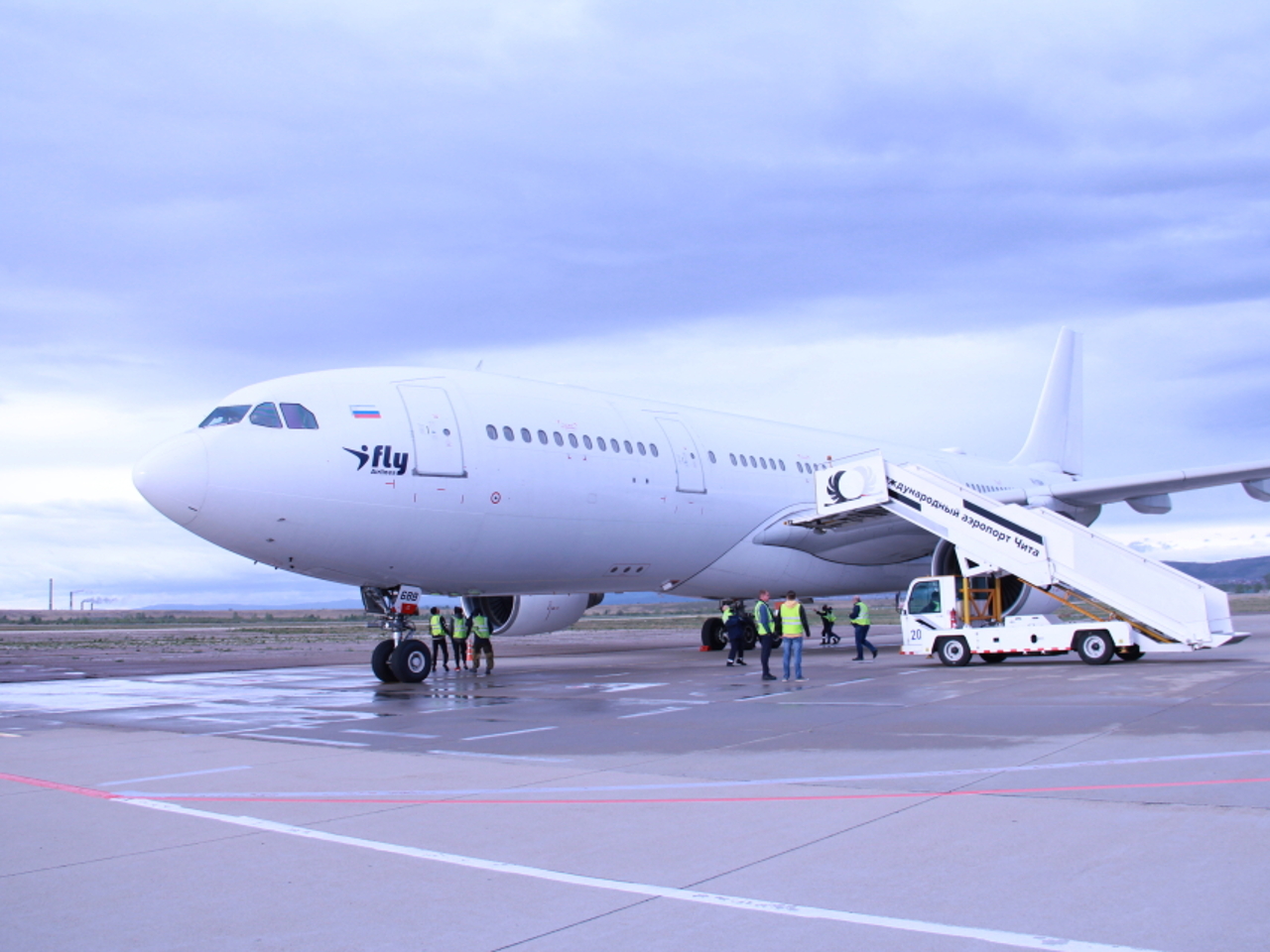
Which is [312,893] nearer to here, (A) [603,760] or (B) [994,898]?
(B) [994,898]

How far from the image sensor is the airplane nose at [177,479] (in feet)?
45.3

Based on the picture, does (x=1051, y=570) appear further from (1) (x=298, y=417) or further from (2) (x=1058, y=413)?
(2) (x=1058, y=413)

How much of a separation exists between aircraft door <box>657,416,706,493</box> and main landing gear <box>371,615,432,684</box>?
5465 millimetres

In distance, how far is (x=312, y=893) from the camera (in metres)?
4.65

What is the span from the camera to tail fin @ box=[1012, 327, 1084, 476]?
34.9 meters

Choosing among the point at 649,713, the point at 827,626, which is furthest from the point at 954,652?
the point at 827,626

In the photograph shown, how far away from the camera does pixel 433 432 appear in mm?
15602

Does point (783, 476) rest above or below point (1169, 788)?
above

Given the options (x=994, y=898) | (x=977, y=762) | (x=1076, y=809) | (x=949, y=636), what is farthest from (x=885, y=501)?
(x=994, y=898)

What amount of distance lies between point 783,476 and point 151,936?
18.8m

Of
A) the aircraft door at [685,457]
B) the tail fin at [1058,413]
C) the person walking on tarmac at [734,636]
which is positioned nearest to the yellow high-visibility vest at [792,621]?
the person walking on tarmac at [734,636]

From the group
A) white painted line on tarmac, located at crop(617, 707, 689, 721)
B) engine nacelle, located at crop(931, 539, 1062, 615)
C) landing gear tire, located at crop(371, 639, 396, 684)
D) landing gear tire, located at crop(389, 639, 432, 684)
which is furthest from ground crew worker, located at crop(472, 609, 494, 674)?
engine nacelle, located at crop(931, 539, 1062, 615)

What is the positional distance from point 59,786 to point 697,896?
527cm

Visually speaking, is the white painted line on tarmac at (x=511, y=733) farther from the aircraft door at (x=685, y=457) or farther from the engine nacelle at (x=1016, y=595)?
the engine nacelle at (x=1016, y=595)
